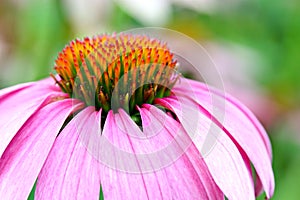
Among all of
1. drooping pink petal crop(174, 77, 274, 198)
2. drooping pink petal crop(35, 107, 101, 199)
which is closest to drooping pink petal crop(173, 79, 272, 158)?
drooping pink petal crop(174, 77, 274, 198)

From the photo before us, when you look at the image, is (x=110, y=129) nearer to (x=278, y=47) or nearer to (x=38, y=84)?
(x=38, y=84)

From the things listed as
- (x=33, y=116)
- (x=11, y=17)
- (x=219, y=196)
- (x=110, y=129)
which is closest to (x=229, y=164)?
(x=219, y=196)

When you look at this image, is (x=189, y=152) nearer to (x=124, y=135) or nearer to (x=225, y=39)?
(x=124, y=135)

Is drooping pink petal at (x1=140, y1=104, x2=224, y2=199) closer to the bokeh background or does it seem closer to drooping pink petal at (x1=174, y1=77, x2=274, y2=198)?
drooping pink petal at (x1=174, y1=77, x2=274, y2=198)

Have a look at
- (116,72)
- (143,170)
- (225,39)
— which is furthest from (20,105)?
(225,39)

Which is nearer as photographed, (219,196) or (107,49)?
(219,196)

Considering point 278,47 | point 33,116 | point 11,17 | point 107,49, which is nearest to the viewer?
point 33,116

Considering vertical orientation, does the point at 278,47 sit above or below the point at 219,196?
below

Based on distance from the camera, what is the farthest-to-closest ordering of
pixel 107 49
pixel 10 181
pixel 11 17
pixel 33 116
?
pixel 11 17 < pixel 107 49 < pixel 33 116 < pixel 10 181
